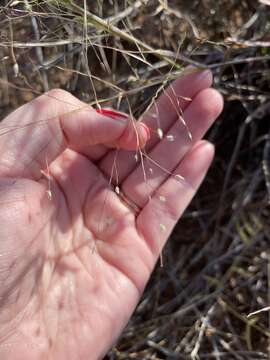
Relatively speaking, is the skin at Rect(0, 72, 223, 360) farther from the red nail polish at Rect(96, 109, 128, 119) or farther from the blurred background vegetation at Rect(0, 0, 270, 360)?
the blurred background vegetation at Rect(0, 0, 270, 360)

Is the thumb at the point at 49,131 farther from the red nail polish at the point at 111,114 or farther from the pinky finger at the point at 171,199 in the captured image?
the pinky finger at the point at 171,199

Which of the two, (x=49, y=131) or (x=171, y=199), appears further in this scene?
(x=171, y=199)

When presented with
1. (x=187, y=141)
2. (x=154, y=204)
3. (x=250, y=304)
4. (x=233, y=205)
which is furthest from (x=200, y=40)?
(x=250, y=304)

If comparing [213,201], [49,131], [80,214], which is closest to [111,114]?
[49,131]

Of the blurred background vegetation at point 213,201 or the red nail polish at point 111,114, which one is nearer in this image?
the red nail polish at point 111,114

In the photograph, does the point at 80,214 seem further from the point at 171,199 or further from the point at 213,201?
the point at 213,201

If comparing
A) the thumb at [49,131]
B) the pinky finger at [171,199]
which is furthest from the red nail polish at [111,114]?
the pinky finger at [171,199]
